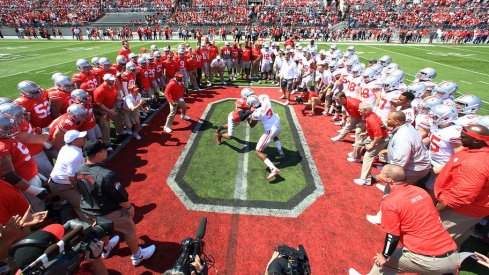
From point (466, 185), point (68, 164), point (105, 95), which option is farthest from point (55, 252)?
point (105, 95)

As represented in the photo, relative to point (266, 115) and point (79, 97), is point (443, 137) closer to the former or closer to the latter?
point (266, 115)

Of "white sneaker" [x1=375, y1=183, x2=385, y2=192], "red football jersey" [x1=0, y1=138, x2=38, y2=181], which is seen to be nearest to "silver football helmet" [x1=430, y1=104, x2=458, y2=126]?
"white sneaker" [x1=375, y1=183, x2=385, y2=192]

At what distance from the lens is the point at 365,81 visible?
843 cm

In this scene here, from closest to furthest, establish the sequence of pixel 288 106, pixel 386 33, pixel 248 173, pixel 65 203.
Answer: pixel 65 203, pixel 248 173, pixel 288 106, pixel 386 33

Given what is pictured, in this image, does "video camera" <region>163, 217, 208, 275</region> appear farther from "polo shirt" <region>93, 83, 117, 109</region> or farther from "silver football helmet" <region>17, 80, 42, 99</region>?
"polo shirt" <region>93, 83, 117, 109</region>

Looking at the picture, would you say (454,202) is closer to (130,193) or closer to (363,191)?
(363,191)

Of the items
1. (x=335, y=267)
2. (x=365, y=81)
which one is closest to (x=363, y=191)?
(x=335, y=267)

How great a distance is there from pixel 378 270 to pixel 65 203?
18.4ft

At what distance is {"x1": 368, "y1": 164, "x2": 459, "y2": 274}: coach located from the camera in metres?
3.05

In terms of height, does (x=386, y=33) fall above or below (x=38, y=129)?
above

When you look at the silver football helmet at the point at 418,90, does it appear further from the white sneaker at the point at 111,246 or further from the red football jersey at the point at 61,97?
the red football jersey at the point at 61,97

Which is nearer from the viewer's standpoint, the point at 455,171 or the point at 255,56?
the point at 455,171

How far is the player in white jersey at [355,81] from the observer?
8.97m

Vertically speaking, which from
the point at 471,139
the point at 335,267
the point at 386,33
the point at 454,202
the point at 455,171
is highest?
the point at 386,33
